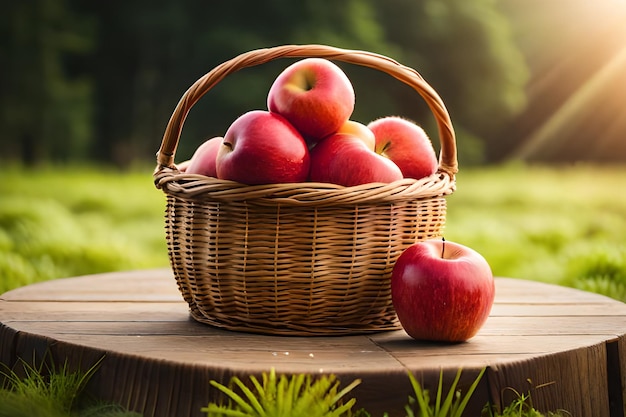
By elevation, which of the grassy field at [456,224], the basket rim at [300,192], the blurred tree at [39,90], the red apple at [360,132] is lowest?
the grassy field at [456,224]

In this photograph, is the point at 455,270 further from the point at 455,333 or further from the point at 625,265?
the point at 625,265

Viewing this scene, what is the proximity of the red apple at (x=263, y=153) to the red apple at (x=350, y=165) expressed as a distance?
0.04 m

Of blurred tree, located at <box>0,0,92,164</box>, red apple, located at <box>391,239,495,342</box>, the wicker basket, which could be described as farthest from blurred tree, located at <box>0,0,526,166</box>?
red apple, located at <box>391,239,495,342</box>

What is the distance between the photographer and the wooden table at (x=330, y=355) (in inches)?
58.9

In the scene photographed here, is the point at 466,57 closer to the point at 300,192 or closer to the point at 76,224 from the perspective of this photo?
the point at 76,224

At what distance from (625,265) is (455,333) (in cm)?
169

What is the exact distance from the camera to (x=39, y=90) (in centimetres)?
909

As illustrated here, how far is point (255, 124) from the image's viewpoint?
1804 millimetres

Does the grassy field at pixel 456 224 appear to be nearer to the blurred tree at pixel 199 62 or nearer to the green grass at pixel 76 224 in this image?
the green grass at pixel 76 224

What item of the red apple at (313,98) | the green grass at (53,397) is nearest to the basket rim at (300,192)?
the red apple at (313,98)

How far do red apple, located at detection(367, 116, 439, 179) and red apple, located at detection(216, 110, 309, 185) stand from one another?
0.99 feet

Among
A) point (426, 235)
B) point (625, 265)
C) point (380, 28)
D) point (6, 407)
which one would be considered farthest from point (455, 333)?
point (380, 28)

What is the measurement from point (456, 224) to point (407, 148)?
167 inches

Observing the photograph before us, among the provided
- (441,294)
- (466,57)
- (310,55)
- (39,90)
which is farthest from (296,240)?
(466,57)
